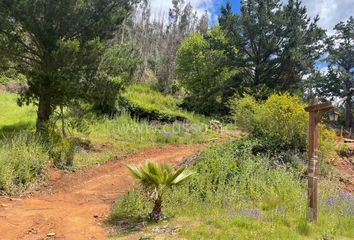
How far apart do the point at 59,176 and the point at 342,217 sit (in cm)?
673

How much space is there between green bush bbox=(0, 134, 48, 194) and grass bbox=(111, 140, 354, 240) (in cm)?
267

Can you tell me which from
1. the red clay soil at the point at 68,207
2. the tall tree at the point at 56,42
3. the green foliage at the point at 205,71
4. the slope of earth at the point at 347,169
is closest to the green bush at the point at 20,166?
the red clay soil at the point at 68,207

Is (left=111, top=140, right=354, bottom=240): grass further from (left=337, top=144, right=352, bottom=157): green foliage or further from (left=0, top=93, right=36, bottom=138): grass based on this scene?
(left=0, top=93, right=36, bottom=138): grass

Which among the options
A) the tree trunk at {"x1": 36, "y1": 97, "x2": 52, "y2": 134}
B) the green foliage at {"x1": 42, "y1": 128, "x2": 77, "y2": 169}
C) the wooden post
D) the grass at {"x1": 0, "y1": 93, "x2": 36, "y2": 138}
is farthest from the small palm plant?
the grass at {"x1": 0, "y1": 93, "x2": 36, "y2": 138}

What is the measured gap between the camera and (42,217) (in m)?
6.62

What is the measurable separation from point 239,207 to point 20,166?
16.7ft

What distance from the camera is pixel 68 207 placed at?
7.52m

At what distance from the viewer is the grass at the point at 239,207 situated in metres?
5.77

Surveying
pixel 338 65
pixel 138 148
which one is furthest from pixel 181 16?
pixel 138 148

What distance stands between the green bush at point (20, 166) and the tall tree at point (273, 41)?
62.6ft

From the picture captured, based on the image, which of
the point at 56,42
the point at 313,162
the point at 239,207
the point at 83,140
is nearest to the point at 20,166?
the point at 56,42

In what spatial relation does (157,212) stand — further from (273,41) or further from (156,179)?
(273,41)

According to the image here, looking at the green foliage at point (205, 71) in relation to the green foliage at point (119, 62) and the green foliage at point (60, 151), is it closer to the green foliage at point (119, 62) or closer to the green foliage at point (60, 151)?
the green foliage at point (119, 62)

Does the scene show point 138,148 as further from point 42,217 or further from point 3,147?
point 42,217
